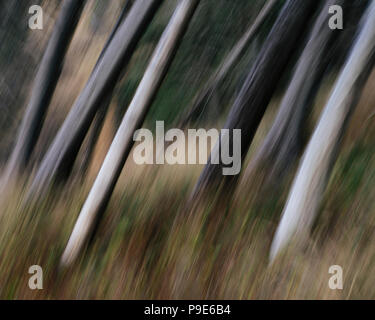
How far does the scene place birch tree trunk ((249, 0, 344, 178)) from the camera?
2789 millimetres

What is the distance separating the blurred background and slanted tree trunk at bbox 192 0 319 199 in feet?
0.28

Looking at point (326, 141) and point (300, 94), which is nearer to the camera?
point (326, 141)

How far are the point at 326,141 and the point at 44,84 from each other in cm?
204

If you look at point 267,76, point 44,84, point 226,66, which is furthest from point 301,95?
point 44,84

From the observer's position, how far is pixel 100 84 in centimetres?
340

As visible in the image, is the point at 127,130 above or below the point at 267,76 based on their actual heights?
below

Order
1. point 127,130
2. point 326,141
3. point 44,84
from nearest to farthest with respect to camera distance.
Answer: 1. point 326,141
2. point 127,130
3. point 44,84

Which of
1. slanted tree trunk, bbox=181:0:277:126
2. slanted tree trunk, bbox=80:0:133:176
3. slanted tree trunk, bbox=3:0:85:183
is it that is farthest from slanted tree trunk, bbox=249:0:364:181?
slanted tree trunk, bbox=3:0:85:183

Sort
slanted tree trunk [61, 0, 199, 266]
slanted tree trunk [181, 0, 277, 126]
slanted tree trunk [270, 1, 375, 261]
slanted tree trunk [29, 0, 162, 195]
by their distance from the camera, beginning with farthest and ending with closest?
slanted tree trunk [29, 0, 162, 195], slanted tree trunk [181, 0, 277, 126], slanted tree trunk [61, 0, 199, 266], slanted tree trunk [270, 1, 375, 261]

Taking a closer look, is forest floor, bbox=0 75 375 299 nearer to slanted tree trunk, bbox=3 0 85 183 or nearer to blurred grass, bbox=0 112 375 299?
blurred grass, bbox=0 112 375 299

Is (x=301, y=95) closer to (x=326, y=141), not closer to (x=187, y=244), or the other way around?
(x=326, y=141)

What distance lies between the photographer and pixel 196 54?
11.3ft
